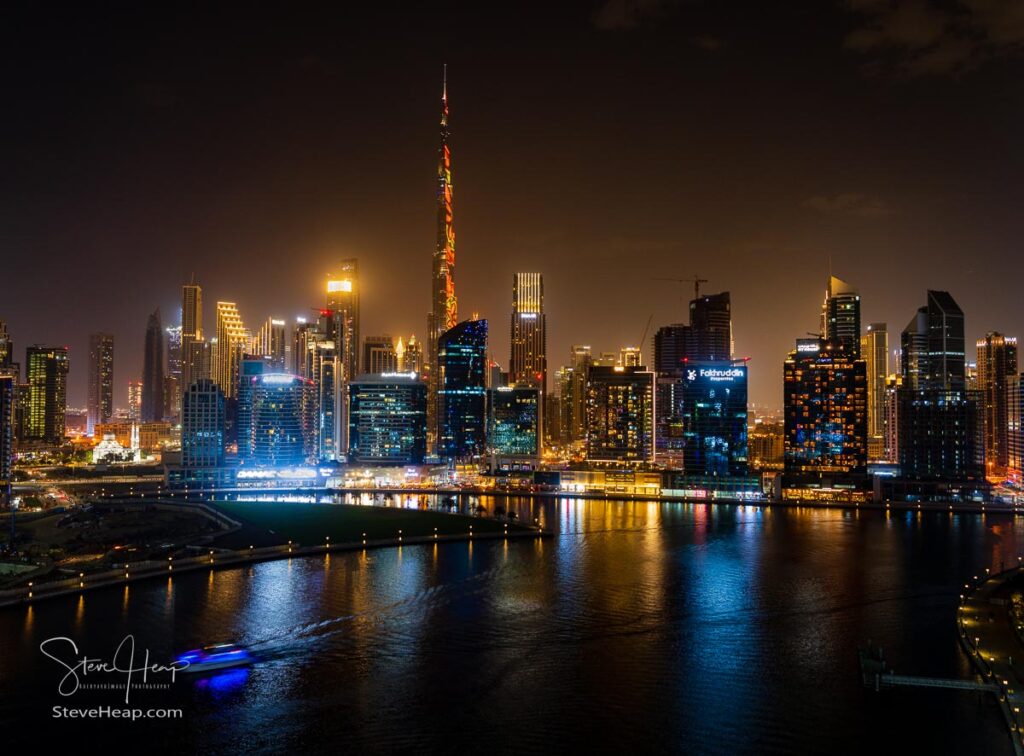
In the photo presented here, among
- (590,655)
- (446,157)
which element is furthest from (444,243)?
(590,655)

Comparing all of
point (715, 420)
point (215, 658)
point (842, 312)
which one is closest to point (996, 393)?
point (842, 312)

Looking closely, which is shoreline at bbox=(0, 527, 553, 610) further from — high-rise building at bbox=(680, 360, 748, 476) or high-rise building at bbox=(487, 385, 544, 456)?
high-rise building at bbox=(487, 385, 544, 456)

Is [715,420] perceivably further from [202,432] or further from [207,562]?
[202,432]

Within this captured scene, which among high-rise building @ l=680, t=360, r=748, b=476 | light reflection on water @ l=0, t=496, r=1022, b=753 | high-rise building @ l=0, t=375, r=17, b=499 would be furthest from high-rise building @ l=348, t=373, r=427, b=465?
light reflection on water @ l=0, t=496, r=1022, b=753

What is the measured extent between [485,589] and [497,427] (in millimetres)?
92889

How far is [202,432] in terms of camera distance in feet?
344

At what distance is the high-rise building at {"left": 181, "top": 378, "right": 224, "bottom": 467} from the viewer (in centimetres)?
10400

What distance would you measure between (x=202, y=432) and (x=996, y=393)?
10732cm

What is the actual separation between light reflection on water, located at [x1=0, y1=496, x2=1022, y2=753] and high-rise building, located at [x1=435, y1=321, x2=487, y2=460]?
82.6 meters

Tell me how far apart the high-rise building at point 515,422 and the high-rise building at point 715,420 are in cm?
3672

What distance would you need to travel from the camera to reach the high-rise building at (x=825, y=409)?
89438 millimetres
